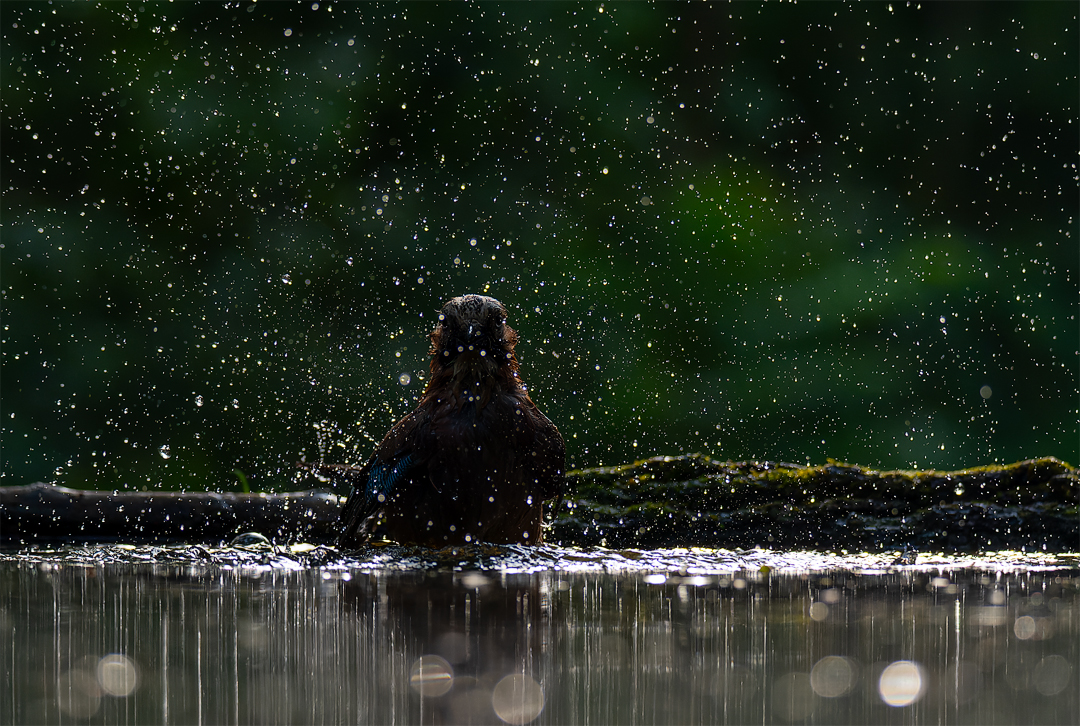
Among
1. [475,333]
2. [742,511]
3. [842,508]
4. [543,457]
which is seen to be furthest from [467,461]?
[842,508]

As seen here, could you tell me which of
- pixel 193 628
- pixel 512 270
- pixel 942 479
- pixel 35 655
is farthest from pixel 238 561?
pixel 512 270

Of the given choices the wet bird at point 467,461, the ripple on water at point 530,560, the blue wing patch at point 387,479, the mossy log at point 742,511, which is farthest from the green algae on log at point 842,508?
the blue wing patch at point 387,479

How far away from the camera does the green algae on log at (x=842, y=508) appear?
14.6 feet

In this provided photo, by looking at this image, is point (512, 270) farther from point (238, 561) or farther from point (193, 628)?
point (193, 628)

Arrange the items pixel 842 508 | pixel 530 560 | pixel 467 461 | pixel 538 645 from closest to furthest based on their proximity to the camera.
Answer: pixel 538 645
pixel 530 560
pixel 467 461
pixel 842 508

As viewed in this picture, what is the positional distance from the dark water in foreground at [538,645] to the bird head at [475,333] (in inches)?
50.7

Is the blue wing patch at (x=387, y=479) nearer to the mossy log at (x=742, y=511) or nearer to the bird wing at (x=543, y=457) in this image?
the mossy log at (x=742, y=511)

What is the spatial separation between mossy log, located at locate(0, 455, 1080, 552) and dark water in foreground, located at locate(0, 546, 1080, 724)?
88 cm

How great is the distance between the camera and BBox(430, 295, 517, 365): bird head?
184 inches

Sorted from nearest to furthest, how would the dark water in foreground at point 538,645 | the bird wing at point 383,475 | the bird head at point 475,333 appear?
the dark water in foreground at point 538,645 → the bird wing at point 383,475 → the bird head at point 475,333

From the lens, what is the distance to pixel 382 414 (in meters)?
11.7

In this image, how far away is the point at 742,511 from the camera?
464 centimetres

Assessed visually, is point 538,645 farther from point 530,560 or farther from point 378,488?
point 378,488

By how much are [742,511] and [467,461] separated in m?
1.13
